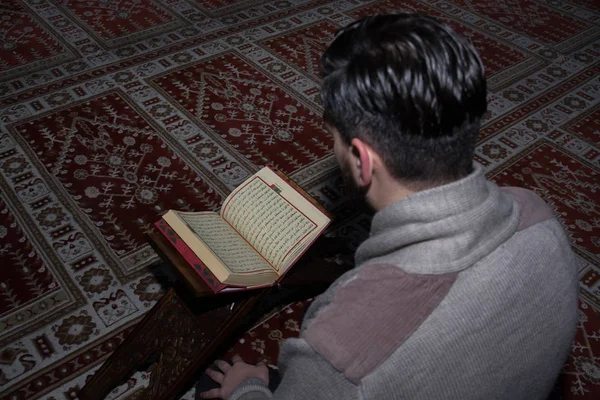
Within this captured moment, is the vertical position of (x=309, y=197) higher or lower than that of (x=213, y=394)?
higher

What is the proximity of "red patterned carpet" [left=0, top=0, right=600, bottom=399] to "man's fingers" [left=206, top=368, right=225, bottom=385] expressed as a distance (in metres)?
0.34

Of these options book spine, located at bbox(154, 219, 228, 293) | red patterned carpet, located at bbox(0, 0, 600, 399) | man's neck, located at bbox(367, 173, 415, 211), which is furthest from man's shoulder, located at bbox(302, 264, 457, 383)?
red patterned carpet, located at bbox(0, 0, 600, 399)

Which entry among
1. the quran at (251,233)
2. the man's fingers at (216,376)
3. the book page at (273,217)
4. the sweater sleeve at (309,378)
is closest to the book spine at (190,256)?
the quran at (251,233)

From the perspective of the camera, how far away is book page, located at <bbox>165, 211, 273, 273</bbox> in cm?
135

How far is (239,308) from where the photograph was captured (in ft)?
4.81

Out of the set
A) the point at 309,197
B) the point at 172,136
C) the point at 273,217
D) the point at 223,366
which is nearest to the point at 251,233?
the point at 273,217

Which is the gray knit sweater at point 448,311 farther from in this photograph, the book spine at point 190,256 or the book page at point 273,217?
the book page at point 273,217

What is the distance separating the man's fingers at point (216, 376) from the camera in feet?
4.60

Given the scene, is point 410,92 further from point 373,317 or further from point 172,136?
point 172,136

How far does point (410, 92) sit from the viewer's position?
81 centimetres

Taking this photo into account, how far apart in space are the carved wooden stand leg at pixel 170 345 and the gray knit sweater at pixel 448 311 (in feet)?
2.22

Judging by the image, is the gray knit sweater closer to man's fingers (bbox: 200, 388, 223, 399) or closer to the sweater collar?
the sweater collar

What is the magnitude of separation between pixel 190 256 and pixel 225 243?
0.39 ft

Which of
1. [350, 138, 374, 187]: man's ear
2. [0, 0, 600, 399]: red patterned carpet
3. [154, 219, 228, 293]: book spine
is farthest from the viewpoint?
[0, 0, 600, 399]: red patterned carpet
